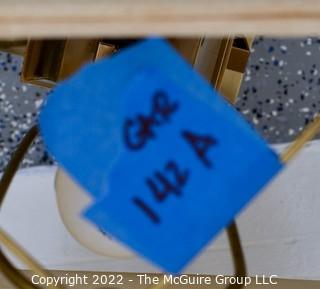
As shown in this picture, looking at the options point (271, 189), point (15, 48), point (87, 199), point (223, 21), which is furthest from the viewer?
point (271, 189)

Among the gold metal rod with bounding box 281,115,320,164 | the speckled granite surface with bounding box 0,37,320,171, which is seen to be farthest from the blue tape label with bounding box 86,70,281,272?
the speckled granite surface with bounding box 0,37,320,171

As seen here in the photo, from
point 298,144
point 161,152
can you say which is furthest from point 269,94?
point 161,152

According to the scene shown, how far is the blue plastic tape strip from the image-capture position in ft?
1.11

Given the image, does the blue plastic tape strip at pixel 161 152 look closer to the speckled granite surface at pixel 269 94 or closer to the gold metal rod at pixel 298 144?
the gold metal rod at pixel 298 144

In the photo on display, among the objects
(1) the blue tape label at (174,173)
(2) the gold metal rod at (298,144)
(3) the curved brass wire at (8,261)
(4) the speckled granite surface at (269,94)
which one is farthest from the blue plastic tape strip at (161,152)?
(4) the speckled granite surface at (269,94)

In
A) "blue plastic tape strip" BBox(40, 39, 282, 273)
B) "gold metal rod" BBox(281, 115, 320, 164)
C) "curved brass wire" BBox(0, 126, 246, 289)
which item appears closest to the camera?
"blue plastic tape strip" BBox(40, 39, 282, 273)

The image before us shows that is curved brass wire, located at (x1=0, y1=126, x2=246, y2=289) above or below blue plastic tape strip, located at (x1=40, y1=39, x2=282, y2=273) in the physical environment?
below

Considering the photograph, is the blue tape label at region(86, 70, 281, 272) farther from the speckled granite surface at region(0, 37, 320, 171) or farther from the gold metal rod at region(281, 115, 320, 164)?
the speckled granite surface at region(0, 37, 320, 171)

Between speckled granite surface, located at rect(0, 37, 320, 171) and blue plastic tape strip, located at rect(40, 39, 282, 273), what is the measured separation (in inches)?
38.1

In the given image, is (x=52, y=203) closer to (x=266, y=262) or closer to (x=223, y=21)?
(x=266, y=262)

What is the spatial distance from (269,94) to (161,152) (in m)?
1.01

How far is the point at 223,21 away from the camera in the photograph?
32cm

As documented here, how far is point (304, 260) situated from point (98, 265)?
0.35 m

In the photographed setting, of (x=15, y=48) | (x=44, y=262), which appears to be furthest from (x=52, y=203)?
(x=15, y=48)
